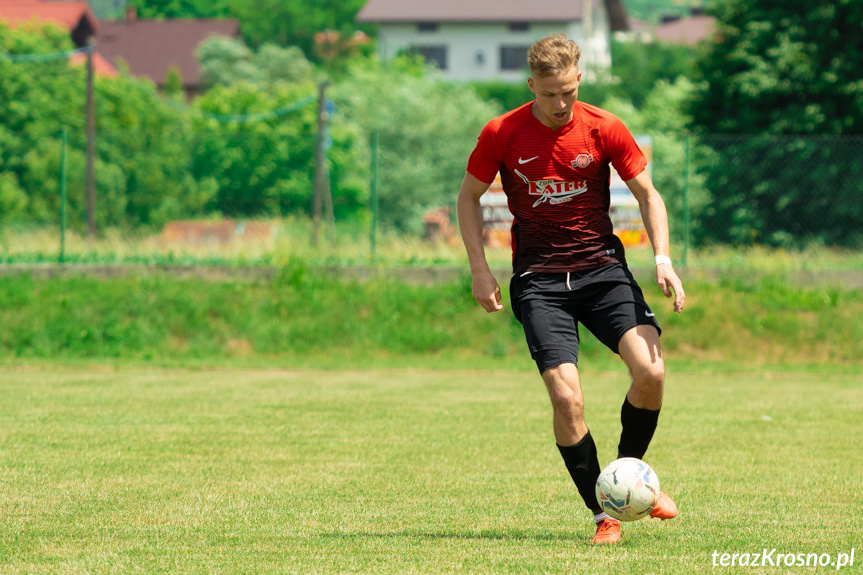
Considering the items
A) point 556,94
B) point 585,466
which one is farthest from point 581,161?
point 585,466

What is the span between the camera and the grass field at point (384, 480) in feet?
16.5

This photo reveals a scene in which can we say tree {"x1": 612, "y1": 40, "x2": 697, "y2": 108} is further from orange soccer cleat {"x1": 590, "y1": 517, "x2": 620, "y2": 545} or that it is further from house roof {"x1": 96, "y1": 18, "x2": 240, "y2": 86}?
orange soccer cleat {"x1": 590, "y1": 517, "x2": 620, "y2": 545}

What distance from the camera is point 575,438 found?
5.55 m

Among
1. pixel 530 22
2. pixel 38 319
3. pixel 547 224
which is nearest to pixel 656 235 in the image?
pixel 547 224

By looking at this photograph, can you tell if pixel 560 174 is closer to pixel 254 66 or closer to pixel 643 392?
pixel 643 392

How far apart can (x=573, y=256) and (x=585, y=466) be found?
1.04 metres

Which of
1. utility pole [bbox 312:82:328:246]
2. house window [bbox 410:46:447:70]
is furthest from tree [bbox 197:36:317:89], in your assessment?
utility pole [bbox 312:82:328:246]

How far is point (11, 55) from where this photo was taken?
38219 mm

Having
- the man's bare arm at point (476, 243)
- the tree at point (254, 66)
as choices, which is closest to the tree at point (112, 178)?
the man's bare arm at point (476, 243)

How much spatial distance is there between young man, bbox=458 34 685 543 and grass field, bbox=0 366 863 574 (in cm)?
61

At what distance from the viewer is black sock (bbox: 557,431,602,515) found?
5.56 metres

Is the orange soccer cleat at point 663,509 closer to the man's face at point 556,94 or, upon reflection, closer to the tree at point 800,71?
the man's face at point 556,94

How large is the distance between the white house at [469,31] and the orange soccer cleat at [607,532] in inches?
2740

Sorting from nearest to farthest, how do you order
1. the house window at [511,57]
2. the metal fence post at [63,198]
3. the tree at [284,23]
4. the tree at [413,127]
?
the metal fence post at [63,198]
the tree at [413,127]
the house window at [511,57]
the tree at [284,23]
